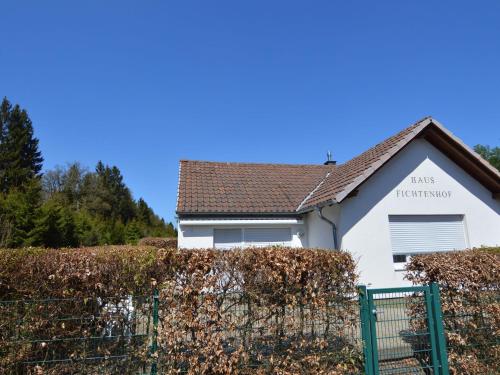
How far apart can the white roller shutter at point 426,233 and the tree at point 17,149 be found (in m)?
47.4

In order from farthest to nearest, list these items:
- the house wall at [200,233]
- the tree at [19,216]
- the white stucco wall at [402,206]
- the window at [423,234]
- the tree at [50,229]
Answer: the tree at [50,229] < the tree at [19,216] < the house wall at [200,233] < the window at [423,234] < the white stucco wall at [402,206]

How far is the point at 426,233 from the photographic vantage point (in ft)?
39.3

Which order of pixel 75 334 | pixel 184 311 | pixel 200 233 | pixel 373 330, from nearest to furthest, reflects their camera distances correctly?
pixel 75 334 < pixel 184 311 < pixel 373 330 < pixel 200 233

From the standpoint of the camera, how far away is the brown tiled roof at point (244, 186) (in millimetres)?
13195

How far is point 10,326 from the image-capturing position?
4.68 m

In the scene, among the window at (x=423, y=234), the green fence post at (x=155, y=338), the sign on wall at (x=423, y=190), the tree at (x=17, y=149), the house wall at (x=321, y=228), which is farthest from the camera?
the tree at (x=17, y=149)

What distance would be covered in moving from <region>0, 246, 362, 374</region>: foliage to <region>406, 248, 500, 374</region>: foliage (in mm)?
1935

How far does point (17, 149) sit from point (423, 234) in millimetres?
53727

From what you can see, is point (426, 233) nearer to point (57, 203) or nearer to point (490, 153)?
point (57, 203)

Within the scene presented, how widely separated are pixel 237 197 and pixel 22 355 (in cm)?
1003

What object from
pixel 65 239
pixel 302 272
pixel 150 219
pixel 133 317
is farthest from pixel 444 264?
pixel 150 219

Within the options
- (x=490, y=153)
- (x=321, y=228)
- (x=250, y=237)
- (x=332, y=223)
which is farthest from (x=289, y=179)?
(x=490, y=153)

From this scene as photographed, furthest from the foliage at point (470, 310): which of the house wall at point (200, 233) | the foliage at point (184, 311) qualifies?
the house wall at point (200, 233)

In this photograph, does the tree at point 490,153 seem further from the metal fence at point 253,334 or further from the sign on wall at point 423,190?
the metal fence at point 253,334
